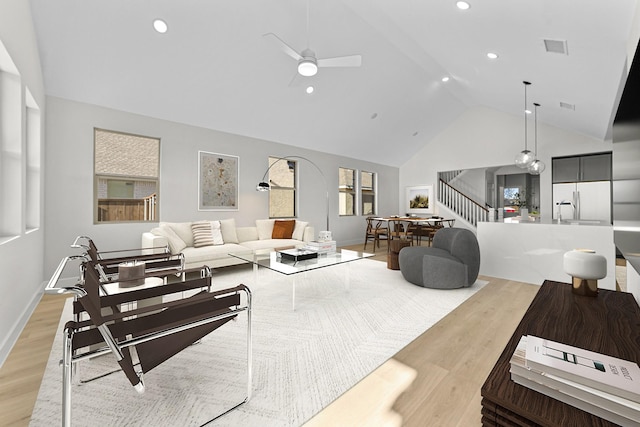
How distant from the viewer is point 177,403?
1.62 meters

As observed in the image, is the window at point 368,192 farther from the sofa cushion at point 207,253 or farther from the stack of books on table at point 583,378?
the stack of books on table at point 583,378

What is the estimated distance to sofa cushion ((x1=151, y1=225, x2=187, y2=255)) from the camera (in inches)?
162

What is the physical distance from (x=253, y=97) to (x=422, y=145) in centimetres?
601

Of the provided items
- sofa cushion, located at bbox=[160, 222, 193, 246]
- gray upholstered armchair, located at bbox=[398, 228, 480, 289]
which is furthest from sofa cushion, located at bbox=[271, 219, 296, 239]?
gray upholstered armchair, located at bbox=[398, 228, 480, 289]

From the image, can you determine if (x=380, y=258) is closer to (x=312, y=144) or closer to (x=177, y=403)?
(x=312, y=144)

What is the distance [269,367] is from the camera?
197cm

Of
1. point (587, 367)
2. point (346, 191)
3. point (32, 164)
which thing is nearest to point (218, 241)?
point (32, 164)

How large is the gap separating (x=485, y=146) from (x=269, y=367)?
8129 mm

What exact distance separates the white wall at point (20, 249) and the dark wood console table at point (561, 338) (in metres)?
3.06

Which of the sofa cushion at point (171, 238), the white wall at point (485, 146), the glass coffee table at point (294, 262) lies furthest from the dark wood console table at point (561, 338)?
the white wall at point (485, 146)

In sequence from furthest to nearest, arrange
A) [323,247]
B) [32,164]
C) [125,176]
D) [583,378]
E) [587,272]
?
1. [125,176]
2. [323,247]
3. [32,164]
4. [587,272]
5. [583,378]

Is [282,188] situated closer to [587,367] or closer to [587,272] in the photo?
[587,272]

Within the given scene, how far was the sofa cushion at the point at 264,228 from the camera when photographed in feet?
18.7

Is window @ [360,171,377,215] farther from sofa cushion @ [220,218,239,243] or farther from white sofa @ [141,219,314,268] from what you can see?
sofa cushion @ [220,218,239,243]
